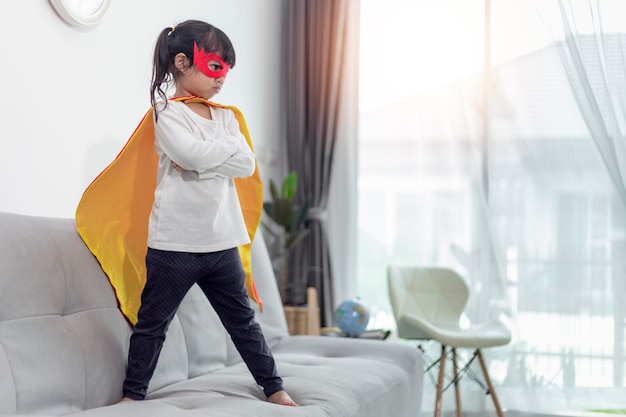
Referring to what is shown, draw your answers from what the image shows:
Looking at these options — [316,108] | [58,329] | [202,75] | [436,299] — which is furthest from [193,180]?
[316,108]

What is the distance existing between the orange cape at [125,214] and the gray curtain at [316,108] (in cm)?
185

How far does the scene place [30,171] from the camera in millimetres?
2271

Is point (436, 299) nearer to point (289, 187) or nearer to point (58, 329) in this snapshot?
point (289, 187)

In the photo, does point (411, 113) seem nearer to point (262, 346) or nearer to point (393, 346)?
point (393, 346)

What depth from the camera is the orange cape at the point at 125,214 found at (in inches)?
84.7

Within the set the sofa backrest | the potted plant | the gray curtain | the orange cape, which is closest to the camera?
the sofa backrest

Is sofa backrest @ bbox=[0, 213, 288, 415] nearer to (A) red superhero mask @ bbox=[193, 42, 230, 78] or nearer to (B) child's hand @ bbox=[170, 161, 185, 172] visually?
(B) child's hand @ bbox=[170, 161, 185, 172]

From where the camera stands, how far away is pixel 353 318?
341 centimetres

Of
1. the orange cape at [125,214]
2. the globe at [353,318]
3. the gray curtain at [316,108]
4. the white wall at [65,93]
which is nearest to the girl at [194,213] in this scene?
the orange cape at [125,214]

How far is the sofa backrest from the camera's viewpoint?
5.65 ft

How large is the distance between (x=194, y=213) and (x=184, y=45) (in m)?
0.47

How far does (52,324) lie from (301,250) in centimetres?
230

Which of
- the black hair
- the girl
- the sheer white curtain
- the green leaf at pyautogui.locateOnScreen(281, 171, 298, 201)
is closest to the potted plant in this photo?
the green leaf at pyautogui.locateOnScreen(281, 171, 298, 201)

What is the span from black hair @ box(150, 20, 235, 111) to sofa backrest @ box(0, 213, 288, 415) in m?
0.49
